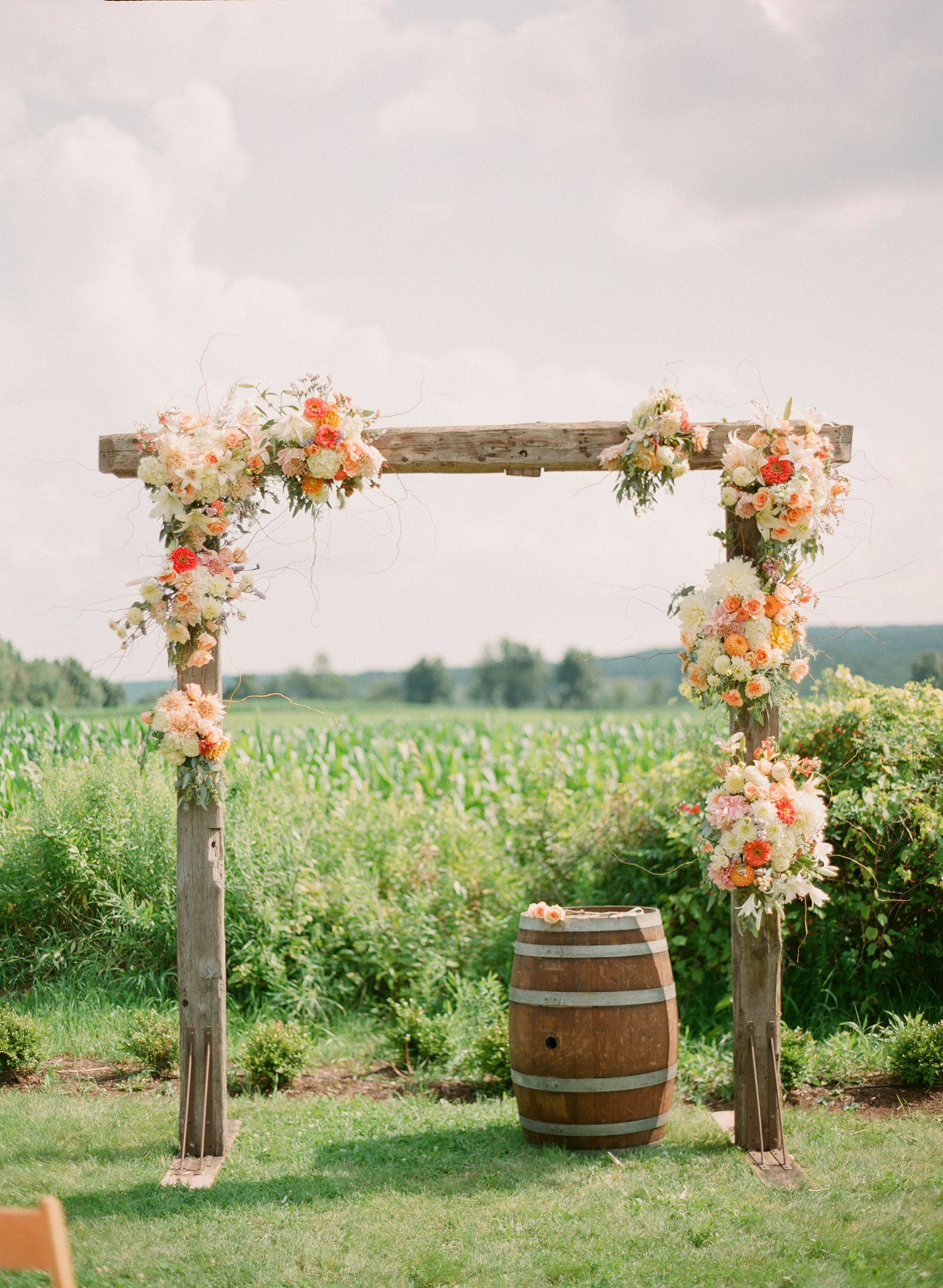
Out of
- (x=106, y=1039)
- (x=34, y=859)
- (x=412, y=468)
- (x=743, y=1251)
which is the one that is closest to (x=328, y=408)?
(x=412, y=468)

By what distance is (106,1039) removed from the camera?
6785mm

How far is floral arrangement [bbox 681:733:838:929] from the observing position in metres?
4.80

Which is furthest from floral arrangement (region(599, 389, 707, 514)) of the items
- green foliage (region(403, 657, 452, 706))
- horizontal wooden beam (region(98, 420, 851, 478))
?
green foliage (region(403, 657, 452, 706))

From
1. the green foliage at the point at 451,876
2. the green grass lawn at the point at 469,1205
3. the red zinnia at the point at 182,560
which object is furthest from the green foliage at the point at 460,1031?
the red zinnia at the point at 182,560

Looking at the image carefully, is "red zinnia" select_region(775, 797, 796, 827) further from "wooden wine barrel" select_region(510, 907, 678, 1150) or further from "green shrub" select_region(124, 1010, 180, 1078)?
"green shrub" select_region(124, 1010, 180, 1078)

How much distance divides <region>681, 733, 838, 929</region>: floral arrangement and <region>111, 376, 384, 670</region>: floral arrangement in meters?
2.19

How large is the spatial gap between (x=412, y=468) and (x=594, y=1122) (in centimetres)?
308

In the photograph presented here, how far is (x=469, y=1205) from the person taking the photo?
4.30 meters

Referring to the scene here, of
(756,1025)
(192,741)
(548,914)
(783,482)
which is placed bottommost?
(756,1025)

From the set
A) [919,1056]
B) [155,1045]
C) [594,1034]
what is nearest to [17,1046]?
[155,1045]

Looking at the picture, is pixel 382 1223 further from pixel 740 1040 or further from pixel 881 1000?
pixel 881 1000

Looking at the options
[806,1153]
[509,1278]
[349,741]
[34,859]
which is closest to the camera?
[509,1278]

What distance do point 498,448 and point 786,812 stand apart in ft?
6.94

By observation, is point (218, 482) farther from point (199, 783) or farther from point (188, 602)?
point (199, 783)
